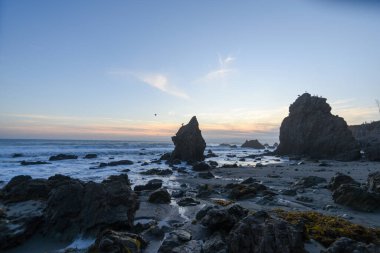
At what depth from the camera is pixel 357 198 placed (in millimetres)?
12469

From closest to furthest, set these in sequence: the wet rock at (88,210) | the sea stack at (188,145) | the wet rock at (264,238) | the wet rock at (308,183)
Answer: the wet rock at (264,238), the wet rock at (88,210), the wet rock at (308,183), the sea stack at (188,145)

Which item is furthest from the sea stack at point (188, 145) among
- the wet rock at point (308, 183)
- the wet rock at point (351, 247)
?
the wet rock at point (351, 247)

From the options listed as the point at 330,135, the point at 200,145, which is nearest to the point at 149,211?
the point at 200,145

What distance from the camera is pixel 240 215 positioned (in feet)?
32.1

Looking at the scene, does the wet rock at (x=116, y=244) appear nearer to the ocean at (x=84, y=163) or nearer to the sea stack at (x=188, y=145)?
the ocean at (x=84, y=163)

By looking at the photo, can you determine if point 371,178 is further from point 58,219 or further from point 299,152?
point 299,152

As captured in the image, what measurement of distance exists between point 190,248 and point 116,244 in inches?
77.9

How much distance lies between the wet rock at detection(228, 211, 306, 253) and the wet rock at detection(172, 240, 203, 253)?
1222 mm

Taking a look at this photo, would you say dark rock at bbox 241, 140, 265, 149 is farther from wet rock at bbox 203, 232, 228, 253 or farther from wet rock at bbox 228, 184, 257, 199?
wet rock at bbox 203, 232, 228, 253

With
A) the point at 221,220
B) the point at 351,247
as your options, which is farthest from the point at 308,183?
the point at 351,247

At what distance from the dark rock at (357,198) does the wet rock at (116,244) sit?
9288 millimetres

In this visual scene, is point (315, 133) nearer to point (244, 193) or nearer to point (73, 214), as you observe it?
point (244, 193)

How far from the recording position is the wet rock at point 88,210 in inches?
386

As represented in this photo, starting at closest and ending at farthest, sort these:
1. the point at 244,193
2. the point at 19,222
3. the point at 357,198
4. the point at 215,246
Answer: the point at 215,246, the point at 19,222, the point at 357,198, the point at 244,193
